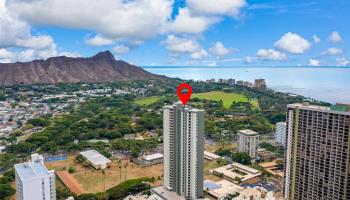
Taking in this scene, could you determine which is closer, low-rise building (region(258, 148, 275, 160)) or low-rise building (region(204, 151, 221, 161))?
low-rise building (region(204, 151, 221, 161))

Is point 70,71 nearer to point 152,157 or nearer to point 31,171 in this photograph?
point 152,157

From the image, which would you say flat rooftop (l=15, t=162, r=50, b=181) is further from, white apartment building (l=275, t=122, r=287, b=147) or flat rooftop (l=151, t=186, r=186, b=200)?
white apartment building (l=275, t=122, r=287, b=147)

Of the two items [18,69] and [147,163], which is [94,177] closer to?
[147,163]

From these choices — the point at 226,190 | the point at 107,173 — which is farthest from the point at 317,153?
the point at 107,173

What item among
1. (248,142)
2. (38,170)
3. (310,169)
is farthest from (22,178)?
(248,142)

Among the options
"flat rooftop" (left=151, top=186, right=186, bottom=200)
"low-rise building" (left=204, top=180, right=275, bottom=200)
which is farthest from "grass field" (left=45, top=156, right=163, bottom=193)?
"low-rise building" (left=204, top=180, right=275, bottom=200)
